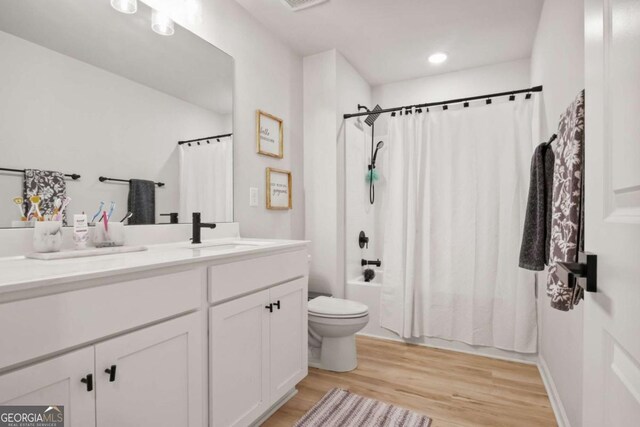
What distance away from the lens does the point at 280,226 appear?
2605mm

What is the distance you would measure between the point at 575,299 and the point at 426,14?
2.12 meters

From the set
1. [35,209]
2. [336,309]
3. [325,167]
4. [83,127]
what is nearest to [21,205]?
[35,209]

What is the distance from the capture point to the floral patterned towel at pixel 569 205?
1.04 m

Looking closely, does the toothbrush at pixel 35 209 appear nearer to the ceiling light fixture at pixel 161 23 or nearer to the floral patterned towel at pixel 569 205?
the ceiling light fixture at pixel 161 23

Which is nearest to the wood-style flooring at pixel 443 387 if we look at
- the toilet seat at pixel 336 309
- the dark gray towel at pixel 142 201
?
the toilet seat at pixel 336 309

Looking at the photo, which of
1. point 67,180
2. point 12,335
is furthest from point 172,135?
point 12,335

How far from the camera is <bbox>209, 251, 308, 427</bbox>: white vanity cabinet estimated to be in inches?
53.2

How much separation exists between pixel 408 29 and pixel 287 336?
230 centimetres

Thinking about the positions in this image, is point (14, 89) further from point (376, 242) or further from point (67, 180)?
point (376, 242)

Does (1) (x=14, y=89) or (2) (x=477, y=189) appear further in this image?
(2) (x=477, y=189)

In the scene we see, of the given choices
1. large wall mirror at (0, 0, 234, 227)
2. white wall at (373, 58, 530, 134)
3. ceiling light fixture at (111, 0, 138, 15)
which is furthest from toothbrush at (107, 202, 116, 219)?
white wall at (373, 58, 530, 134)

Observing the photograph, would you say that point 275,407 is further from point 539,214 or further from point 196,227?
point 539,214

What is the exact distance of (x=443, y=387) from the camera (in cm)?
206

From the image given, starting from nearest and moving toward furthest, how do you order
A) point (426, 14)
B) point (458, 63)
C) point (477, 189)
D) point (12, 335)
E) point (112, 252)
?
point (12, 335) → point (112, 252) → point (426, 14) → point (477, 189) → point (458, 63)
